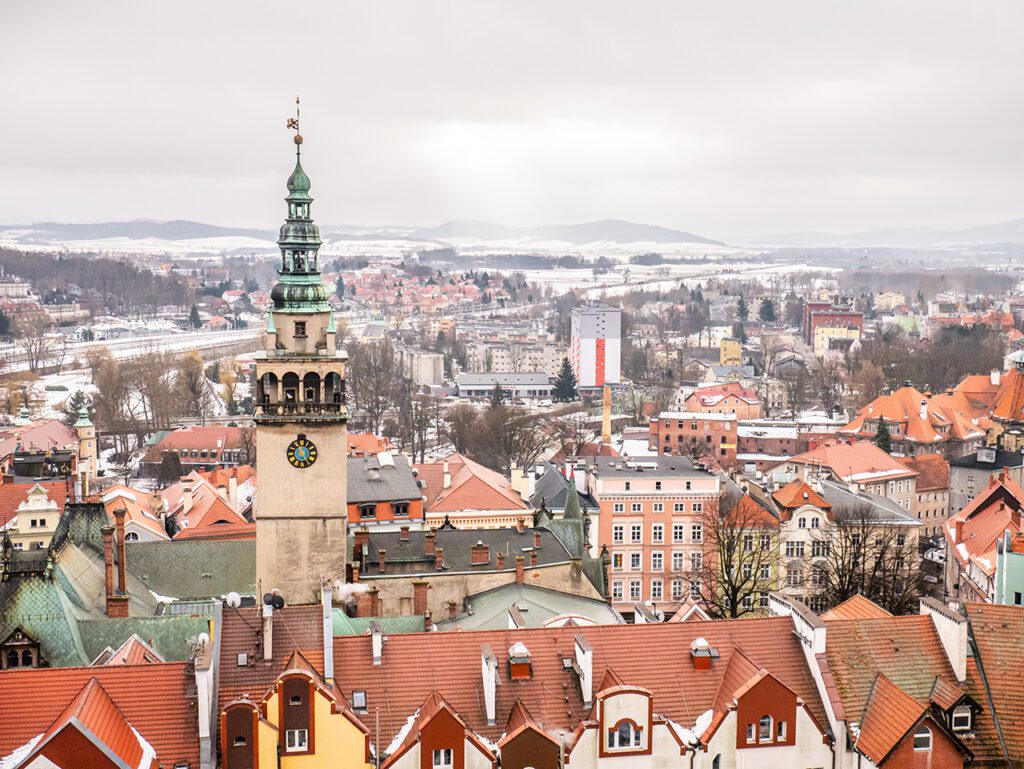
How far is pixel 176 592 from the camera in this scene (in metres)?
50.2

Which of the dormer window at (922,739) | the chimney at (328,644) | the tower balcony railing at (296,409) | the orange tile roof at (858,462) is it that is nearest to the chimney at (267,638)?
the chimney at (328,644)

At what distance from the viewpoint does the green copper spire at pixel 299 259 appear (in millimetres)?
43969

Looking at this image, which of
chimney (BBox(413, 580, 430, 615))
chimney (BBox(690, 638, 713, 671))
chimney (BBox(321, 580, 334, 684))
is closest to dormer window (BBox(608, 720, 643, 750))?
chimney (BBox(690, 638, 713, 671))

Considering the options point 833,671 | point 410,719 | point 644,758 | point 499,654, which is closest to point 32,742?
A: point 410,719

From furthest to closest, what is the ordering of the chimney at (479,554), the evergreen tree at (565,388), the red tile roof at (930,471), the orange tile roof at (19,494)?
the evergreen tree at (565,388), the red tile roof at (930,471), the orange tile roof at (19,494), the chimney at (479,554)

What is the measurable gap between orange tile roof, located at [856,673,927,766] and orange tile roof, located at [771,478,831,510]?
124ft

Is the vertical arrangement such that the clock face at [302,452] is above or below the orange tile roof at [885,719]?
above

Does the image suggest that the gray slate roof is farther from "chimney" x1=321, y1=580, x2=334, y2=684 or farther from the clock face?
"chimney" x1=321, y1=580, x2=334, y2=684

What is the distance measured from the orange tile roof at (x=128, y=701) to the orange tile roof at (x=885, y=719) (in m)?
16.6

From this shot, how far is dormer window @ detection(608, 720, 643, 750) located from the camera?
99.5 ft

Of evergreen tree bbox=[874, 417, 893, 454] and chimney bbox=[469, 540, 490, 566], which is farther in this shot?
evergreen tree bbox=[874, 417, 893, 454]

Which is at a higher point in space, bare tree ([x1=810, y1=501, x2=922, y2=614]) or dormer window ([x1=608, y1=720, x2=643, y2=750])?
dormer window ([x1=608, y1=720, x2=643, y2=750])

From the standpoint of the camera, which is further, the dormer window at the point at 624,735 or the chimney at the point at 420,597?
the chimney at the point at 420,597

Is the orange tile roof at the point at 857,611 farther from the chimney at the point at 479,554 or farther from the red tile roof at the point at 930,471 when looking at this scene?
the red tile roof at the point at 930,471
